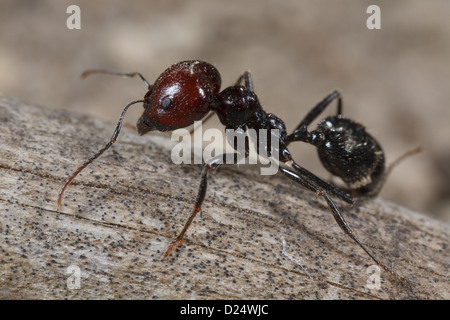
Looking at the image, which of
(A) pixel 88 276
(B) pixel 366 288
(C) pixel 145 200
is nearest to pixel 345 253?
(B) pixel 366 288

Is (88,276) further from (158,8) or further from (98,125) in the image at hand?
(158,8)

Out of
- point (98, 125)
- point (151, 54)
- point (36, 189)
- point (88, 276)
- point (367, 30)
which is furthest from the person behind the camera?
point (367, 30)

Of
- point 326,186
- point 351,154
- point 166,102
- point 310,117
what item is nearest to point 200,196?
point 166,102

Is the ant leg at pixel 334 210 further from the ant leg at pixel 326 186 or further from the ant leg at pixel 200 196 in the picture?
the ant leg at pixel 200 196

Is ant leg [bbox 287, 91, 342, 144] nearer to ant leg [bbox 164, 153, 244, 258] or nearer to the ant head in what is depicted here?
ant leg [bbox 164, 153, 244, 258]

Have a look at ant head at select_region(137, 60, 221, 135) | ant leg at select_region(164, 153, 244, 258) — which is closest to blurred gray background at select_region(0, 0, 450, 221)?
ant head at select_region(137, 60, 221, 135)

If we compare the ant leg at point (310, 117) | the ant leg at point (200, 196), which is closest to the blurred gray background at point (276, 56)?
the ant leg at point (310, 117)
